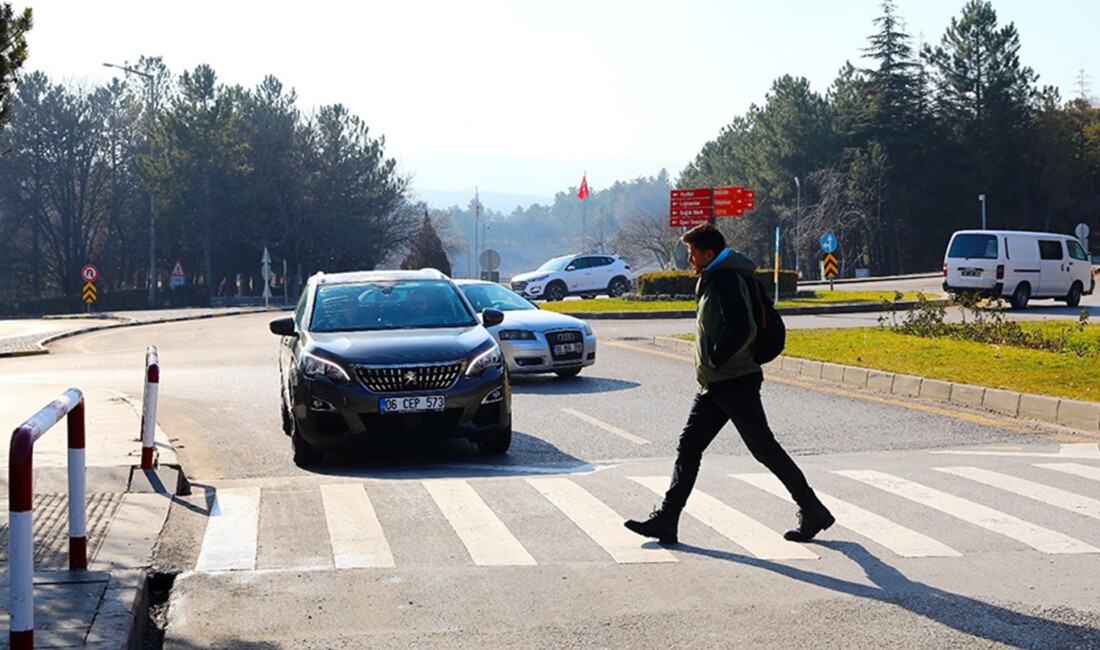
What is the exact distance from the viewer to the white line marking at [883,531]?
23.8 feet

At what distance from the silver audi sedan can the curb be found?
291cm

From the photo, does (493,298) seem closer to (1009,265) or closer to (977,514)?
(977,514)

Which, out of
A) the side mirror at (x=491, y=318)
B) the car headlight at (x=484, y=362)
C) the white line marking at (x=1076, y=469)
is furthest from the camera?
the side mirror at (x=491, y=318)

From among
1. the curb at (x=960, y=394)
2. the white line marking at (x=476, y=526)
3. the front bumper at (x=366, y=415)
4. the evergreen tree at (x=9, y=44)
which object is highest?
the evergreen tree at (x=9, y=44)

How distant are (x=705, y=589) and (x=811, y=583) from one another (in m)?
0.54

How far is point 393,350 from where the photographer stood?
35.5ft

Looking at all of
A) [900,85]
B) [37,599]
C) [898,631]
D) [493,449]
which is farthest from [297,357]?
[900,85]

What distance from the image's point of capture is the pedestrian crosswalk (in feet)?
23.9

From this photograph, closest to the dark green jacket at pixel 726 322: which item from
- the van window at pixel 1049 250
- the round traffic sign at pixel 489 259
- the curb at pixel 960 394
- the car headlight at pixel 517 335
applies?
the curb at pixel 960 394

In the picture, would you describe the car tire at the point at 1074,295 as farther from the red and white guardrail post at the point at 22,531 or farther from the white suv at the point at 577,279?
the red and white guardrail post at the point at 22,531

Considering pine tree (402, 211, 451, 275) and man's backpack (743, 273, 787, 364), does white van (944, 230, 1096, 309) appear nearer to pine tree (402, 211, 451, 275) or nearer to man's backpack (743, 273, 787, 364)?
man's backpack (743, 273, 787, 364)

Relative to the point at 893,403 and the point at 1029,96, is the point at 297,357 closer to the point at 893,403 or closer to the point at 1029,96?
the point at 893,403

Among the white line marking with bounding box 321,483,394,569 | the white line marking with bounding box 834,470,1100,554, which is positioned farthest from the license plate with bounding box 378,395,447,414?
the white line marking with bounding box 834,470,1100,554

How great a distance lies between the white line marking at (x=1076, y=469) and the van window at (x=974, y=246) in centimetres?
2410
